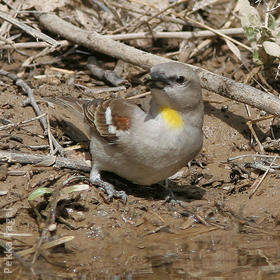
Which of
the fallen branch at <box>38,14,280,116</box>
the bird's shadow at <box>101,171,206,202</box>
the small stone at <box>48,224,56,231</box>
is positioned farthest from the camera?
the fallen branch at <box>38,14,280,116</box>

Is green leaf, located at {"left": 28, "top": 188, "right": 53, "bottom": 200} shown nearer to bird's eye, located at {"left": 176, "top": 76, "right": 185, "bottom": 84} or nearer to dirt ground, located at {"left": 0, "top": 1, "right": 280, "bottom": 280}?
dirt ground, located at {"left": 0, "top": 1, "right": 280, "bottom": 280}

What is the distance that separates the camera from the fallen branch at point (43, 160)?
6.71 metres

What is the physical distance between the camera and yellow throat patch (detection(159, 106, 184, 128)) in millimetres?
5996

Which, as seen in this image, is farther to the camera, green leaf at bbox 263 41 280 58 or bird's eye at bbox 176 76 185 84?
green leaf at bbox 263 41 280 58

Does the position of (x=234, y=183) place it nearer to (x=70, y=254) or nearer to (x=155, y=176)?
(x=155, y=176)

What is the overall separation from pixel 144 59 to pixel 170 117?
2.10m

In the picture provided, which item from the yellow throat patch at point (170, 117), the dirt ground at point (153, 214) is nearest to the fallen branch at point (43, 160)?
the dirt ground at point (153, 214)

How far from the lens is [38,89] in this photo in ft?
27.6

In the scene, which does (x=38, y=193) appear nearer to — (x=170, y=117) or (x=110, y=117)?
(x=110, y=117)

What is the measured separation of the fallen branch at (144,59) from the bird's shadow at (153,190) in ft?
4.00

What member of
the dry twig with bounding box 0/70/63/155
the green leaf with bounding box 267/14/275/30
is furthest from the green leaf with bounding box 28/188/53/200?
the green leaf with bounding box 267/14/275/30

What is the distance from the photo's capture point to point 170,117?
237 inches

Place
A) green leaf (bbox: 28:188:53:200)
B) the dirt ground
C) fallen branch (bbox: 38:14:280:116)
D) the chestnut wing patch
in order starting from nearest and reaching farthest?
1. the dirt ground
2. green leaf (bbox: 28:188:53:200)
3. the chestnut wing patch
4. fallen branch (bbox: 38:14:280:116)

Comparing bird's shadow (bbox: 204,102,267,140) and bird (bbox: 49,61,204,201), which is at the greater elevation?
bird (bbox: 49,61,204,201)
